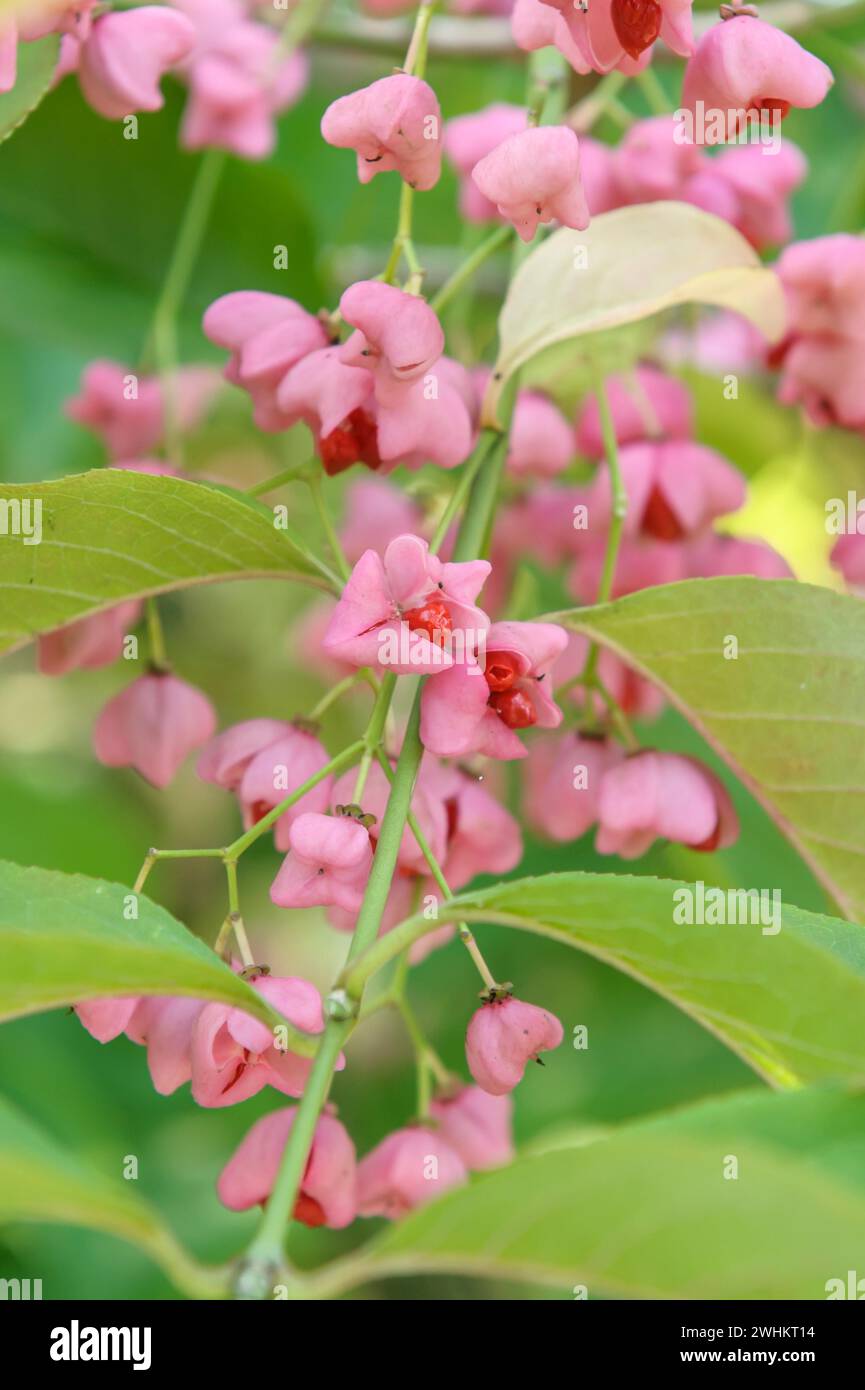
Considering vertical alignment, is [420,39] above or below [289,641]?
below

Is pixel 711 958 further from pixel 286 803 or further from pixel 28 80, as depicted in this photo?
pixel 28 80

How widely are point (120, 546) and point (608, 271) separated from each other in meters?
0.32

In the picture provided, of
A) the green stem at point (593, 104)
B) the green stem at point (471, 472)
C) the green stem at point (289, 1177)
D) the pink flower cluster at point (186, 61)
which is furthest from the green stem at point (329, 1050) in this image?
the green stem at point (593, 104)

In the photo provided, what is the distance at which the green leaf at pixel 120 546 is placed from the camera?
81cm

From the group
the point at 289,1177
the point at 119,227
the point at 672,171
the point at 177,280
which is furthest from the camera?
the point at 119,227

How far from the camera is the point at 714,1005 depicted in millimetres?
690

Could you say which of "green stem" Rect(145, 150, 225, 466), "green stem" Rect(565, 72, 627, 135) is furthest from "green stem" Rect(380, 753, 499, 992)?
"green stem" Rect(565, 72, 627, 135)

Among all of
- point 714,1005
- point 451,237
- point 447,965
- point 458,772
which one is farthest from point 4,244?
point 714,1005

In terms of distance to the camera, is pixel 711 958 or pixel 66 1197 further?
pixel 711 958

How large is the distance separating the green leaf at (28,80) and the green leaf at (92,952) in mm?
484

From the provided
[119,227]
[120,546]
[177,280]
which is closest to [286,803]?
[120,546]

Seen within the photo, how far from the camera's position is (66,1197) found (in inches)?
22.0

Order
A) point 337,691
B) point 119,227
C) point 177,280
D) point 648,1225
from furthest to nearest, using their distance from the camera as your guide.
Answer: point 119,227 < point 177,280 < point 337,691 < point 648,1225
